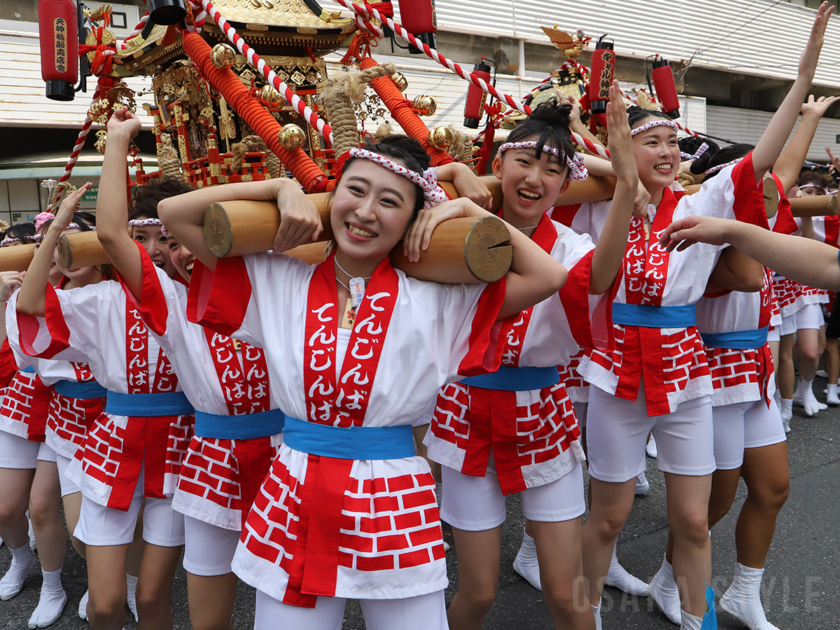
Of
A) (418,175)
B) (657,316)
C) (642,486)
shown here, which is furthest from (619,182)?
(642,486)

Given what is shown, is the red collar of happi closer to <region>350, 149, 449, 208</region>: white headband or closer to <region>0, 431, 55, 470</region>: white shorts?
<region>350, 149, 449, 208</region>: white headband

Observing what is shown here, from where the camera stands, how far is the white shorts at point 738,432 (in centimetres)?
268

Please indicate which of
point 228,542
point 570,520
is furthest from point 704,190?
point 228,542

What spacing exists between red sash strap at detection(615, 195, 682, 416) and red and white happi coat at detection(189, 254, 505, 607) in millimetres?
1014

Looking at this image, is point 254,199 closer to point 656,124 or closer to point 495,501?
point 495,501

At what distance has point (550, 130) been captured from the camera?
215 cm

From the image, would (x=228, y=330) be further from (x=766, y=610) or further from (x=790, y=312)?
(x=790, y=312)

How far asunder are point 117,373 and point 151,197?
25.8 inches

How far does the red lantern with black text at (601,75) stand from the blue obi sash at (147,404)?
2.49 meters

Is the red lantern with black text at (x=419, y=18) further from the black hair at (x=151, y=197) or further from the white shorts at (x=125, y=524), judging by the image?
the white shorts at (x=125, y=524)

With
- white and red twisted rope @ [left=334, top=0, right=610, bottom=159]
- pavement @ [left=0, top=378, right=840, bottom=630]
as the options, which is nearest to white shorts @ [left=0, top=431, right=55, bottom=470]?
pavement @ [left=0, top=378, right=840, bottom=630]

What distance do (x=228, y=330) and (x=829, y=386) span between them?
5996 mm

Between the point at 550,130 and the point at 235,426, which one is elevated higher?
the point at 550,130

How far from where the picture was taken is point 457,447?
225 cm
